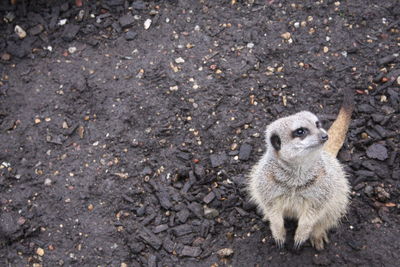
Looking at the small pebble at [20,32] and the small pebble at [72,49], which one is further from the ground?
the small pebble at [20,32]

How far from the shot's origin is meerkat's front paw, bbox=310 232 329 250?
2816mm

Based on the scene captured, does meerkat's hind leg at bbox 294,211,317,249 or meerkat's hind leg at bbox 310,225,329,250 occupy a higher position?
meerkat's hind leg at bbox 294,211,317,249

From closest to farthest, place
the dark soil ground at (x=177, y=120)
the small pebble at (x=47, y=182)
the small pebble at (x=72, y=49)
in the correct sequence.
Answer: the dark soil ground at (x=177, y=120), the small pebble at (x=47, y=182), the small pebble at (x=72, y=49)

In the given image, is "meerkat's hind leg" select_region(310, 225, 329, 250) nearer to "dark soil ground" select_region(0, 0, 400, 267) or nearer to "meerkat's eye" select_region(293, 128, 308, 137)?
"dark soil ground" select_region(0, 0, 400, 267)

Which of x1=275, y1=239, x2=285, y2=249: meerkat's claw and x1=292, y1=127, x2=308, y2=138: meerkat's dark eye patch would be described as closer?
x1=292, y1=127, x2=308, y2=138: meerkat's dark eye patch

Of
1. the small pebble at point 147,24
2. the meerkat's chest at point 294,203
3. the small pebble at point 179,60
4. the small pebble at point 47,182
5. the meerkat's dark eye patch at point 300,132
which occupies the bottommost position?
the small pebble at point 47,182

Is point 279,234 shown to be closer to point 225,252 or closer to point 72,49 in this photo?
point 225,252

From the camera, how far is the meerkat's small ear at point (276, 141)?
2426 millimetres

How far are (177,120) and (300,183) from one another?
1004 mm

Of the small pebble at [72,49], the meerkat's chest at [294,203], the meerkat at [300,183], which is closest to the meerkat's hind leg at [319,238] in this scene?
the meerkat at [300,183]

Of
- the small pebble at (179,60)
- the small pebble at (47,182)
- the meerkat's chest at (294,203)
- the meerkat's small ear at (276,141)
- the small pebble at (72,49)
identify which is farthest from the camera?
the small pebble at (72,49)

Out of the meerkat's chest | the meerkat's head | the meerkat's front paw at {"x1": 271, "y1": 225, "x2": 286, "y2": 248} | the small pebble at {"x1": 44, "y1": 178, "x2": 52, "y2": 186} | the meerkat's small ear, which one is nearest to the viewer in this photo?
the meerkat's head

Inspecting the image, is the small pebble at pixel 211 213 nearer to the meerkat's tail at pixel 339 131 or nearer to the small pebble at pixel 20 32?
the meerkat's tail at pixel 339 131

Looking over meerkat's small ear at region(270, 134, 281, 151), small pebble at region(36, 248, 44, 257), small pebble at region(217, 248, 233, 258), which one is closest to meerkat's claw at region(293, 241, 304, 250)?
small pebble at region(217, 248, 233, 258)
